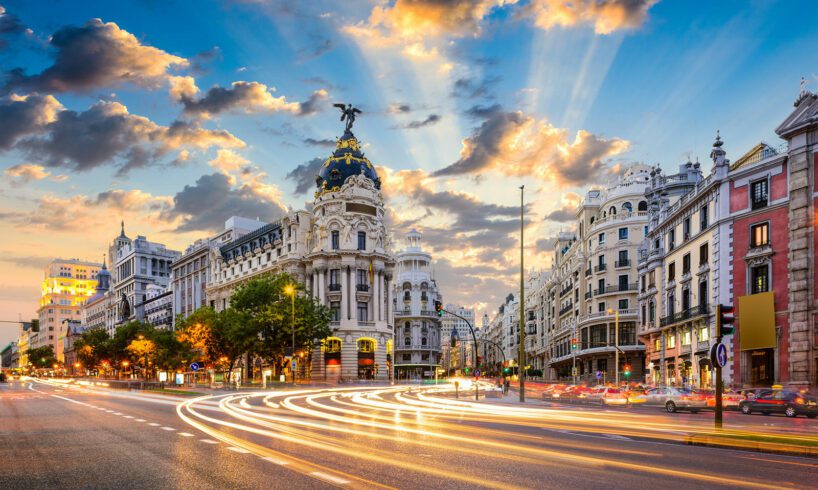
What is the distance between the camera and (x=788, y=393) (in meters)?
34.2

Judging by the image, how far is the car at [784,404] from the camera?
33.3 m

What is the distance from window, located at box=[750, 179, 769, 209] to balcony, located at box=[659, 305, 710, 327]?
9.19 meters

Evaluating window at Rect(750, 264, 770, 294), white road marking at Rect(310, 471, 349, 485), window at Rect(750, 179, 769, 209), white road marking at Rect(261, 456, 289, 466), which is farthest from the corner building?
white road marking at Rect(310, 471, 349, 485)

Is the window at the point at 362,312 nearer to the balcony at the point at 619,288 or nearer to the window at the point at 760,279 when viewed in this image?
the balcony at the point at 619,288

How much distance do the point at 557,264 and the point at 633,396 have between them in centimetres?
7486

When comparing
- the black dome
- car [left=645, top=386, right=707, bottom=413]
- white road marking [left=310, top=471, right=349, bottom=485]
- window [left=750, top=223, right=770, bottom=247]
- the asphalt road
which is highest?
the black dome

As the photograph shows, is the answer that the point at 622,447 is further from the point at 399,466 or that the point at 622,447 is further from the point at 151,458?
the point at 151,458

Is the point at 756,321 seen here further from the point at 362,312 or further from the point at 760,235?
the point at 362,312

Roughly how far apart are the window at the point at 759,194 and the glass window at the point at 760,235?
135 cm

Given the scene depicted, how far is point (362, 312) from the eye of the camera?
9869 cm

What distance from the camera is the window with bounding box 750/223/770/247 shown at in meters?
48.3

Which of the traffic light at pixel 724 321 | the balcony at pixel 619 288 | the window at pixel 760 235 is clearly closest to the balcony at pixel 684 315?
the window at pixel 760 235

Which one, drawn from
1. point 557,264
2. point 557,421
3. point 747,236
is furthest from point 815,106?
point 557,264

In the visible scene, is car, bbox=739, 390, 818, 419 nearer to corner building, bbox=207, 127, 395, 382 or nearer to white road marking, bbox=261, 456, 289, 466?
white road marking, bbox=261, 456, 289, 466
